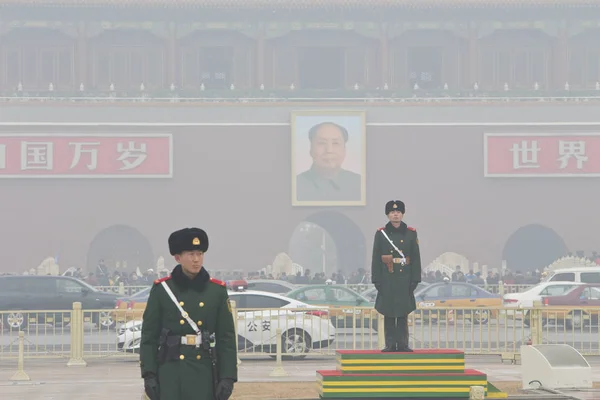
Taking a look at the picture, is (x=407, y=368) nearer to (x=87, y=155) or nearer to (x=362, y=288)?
(x=362, y=288)

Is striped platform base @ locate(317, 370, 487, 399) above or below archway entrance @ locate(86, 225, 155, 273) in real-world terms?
below

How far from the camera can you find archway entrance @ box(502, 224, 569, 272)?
113 feet

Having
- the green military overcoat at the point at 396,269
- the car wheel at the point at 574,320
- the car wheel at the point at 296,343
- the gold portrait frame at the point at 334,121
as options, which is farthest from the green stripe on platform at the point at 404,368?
the gold portrait frame at the point at 334,121

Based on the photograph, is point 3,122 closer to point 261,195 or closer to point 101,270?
point 101,270

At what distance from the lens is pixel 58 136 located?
34.1 metres

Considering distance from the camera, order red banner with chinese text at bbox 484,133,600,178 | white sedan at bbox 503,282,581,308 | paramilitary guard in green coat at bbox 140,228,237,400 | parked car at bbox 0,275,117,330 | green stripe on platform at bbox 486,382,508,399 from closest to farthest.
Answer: paramilitary guard in green coat at bbox 140,228,237,400
green stripe on platform at bbox 486,382,508,399
parked car at bbox 0,275,117,330
white sedan at bbox 503,282,581,308
red banner with chinese text at bbox 484,133,600,178

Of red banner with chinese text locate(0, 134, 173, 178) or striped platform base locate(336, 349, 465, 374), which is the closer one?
striped platform base locate(336, 349, 465, 374)

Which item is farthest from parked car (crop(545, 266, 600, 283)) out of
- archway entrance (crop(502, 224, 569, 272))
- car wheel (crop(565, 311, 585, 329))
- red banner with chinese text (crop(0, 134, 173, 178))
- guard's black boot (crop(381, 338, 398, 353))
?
guard's black boot (crop(381, 338, 398, 353))

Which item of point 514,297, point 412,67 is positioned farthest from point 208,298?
point 412,67

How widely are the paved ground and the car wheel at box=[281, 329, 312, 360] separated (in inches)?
6.0

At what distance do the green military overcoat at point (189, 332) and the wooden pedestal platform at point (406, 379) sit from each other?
135 inches

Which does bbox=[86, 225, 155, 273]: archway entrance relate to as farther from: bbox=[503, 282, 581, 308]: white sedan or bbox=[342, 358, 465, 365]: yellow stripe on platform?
bbox=[342, 358, 465, 365]: yellow stripe on platform

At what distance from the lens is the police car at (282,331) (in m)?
16.1

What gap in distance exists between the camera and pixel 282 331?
1636cm
